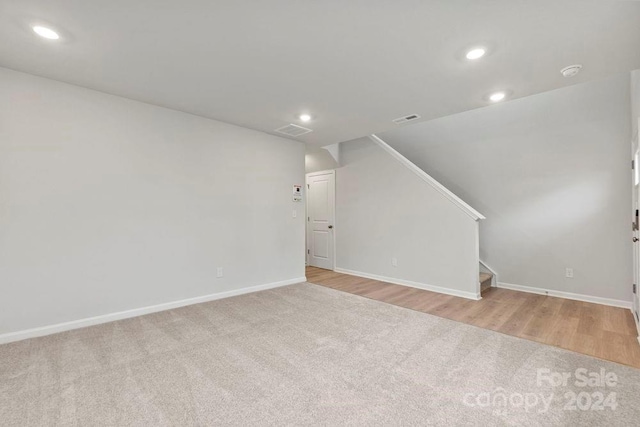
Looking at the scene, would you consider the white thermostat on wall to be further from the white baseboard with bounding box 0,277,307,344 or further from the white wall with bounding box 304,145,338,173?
the white baseboard with bounding box 0,277,307,344

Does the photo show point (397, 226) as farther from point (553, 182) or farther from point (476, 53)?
point (476, 53)

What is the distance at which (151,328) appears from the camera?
2738mm

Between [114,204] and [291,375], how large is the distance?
261cm

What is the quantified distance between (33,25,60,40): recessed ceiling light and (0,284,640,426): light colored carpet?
2461 mm

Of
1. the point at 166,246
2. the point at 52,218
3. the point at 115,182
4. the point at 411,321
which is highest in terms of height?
the point at 115,182

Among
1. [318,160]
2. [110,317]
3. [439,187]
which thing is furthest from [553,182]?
[110,317]

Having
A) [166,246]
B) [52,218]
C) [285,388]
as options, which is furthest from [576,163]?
[52,218]

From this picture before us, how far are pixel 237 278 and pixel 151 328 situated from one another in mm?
1325

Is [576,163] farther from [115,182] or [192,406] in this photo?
[115,182]

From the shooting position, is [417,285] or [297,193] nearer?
[417,285]

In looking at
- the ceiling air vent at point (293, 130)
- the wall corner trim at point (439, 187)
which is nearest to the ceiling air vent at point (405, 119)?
the wall corner trim at point (439, 187)

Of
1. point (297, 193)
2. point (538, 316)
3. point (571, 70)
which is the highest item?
point (571, 70)

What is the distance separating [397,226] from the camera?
4656 mm

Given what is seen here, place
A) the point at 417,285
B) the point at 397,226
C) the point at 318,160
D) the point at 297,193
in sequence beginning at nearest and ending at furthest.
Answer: the point at 417,285 → the point at 397,226 → the point at 297,193 → the point at 318,160
